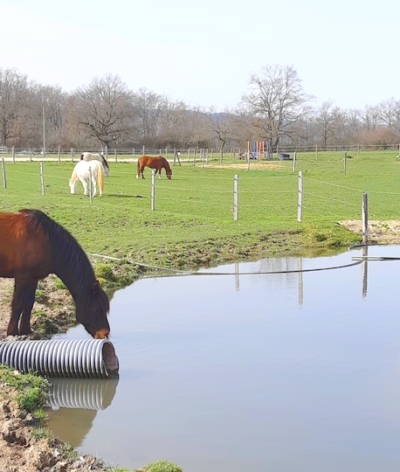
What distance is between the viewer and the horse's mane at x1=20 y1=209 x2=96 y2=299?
7023 mm

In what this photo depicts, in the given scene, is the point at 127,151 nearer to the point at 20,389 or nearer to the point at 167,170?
the point at 167,170

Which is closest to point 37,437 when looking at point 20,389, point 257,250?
point 20,389

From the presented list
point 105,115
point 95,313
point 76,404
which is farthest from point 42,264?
point 105,115

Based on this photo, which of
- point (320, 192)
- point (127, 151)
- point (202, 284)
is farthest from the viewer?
point (127, 151)

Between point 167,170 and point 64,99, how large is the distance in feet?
215

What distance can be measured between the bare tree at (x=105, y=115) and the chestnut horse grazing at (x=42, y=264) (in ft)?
210

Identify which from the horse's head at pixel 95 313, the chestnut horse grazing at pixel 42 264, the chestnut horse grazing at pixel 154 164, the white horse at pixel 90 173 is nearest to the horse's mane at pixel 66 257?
the chestnut horse grazing at pixel 42 264

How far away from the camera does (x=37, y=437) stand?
16.6ft

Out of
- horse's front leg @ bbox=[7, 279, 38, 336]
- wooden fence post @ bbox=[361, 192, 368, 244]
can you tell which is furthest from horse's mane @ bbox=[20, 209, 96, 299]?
wooden fence post @ bbox=[361, 192, 368, 244]

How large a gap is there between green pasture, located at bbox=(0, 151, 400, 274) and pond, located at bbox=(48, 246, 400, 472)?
2962mm

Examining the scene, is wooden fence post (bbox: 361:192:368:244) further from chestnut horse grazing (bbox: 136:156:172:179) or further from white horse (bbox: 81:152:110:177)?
white horse (bbox: 81:152:110:177)

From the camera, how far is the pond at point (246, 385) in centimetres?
517

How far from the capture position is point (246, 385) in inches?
254

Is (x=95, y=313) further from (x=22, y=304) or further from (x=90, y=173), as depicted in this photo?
(x=90, y=173)
